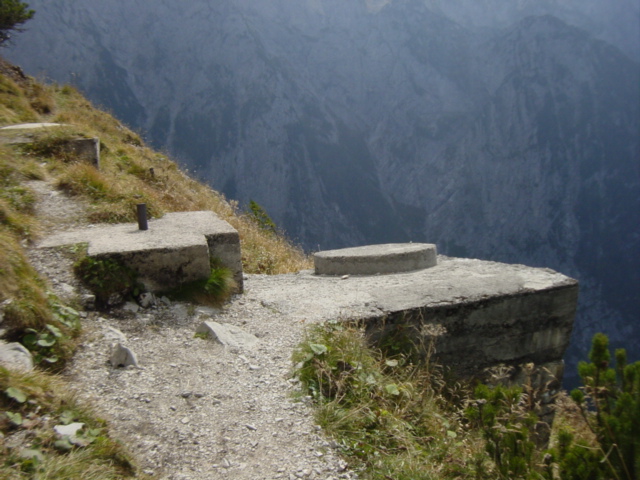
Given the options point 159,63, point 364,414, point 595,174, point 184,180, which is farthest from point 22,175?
point 595,174

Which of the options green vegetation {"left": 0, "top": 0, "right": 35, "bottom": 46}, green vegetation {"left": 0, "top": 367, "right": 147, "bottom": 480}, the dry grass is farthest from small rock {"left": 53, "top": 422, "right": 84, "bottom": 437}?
green vegetation {"left": 0, "top": 0, "right": 35, "bottom": 46}

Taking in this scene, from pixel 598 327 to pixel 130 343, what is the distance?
43807 mm

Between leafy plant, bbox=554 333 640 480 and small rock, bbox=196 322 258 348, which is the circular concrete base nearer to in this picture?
small rock, bbox=196 322 258 348

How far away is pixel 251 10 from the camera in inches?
1980

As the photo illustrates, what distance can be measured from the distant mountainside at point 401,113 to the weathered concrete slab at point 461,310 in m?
39.6

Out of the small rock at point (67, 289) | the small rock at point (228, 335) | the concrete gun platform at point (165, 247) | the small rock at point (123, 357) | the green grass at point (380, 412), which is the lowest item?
the green grass at point (380, 412)

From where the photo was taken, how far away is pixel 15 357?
241 centimetres

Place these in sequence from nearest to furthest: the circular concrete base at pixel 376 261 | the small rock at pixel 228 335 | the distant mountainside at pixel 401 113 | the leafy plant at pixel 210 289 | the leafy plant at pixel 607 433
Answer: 1. the leafy plant at pixel 607 433
2. the small rock at pixel 228 335
3. the leafy plant at pixel 210 289
4. the circular concrete base at pixel 376 261
5. the distant mountainside at pixel 401 113

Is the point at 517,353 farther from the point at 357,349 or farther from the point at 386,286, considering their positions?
the point at 357,349

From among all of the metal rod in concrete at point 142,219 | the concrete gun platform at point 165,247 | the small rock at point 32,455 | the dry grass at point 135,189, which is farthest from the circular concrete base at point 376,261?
the small rock at point 32,455

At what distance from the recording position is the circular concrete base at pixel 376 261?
5387 millimetres

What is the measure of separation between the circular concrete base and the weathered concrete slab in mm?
462

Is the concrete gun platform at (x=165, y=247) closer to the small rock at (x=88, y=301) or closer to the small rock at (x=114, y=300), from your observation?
the small rock at (x=114, y=300)

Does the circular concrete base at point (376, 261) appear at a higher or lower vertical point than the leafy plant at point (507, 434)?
higher
